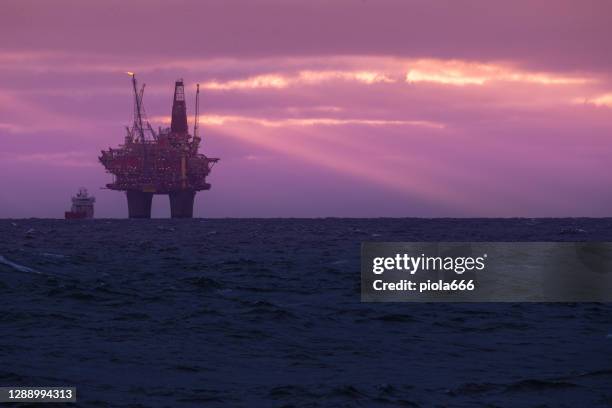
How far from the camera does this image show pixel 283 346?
27.0 metres

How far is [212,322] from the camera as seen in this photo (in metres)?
30.8

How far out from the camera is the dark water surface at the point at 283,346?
20906mm

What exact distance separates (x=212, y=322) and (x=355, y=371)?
8551mm

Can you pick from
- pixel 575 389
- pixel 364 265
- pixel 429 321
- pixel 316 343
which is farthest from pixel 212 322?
pixel 364 265

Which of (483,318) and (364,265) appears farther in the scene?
(364,265)

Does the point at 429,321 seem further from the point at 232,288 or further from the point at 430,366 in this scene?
the point at 232,288

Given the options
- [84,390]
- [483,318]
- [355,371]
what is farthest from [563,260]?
[84,390]

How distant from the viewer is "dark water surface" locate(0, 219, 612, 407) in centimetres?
2091

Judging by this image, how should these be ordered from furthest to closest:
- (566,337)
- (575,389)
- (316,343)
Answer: (566,337)
(316,343)
(575,389)

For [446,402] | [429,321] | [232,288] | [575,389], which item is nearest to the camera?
[446,402]

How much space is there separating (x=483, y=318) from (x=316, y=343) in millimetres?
9014

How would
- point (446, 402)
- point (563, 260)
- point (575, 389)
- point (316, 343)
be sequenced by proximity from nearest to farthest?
point (446, 402), point (575, 389), point (316, 343), point (563, 260)

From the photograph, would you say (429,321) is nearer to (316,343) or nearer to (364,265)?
(316,343)

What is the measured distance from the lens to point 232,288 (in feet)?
141
